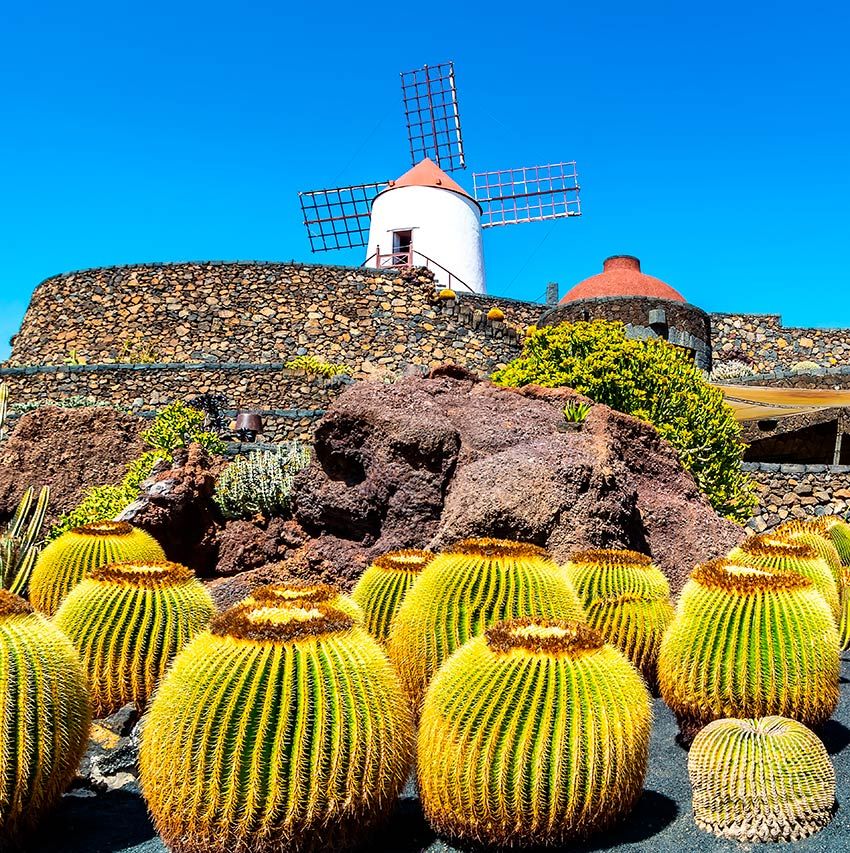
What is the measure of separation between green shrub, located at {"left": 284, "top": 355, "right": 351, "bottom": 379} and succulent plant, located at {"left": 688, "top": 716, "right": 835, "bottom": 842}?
13.8m

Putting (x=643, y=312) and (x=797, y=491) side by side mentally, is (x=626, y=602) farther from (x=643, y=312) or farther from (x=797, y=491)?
(x=643, y=312)

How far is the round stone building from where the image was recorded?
19812mm

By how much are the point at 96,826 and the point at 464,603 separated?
5.92 ft

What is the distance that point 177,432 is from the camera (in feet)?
41.3

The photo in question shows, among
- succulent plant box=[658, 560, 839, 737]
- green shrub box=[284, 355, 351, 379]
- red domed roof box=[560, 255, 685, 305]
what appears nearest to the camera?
succulent plant box=[658, 560, 839, 737]

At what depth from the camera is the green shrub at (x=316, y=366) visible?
677 inches

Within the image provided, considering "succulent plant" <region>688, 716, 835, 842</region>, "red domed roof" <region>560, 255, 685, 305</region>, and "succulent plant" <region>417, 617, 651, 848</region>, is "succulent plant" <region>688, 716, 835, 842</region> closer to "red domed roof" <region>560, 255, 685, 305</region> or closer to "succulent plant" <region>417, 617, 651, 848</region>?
"succulent plant" <region>417, 617, 651, 848</region>

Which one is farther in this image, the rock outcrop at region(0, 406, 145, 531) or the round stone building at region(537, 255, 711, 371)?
the round stone building at region(537, 255, 711, 371)

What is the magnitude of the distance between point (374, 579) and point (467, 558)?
862 mm

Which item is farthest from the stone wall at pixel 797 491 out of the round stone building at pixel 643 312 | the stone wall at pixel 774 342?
the stone wall at pixel 774 342

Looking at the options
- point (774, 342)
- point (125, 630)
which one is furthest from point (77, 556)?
point (774, 342)

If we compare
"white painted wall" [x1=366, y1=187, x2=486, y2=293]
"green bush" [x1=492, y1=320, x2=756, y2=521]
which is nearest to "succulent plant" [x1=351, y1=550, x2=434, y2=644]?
"green bush" [x1=492, y1=320, x2=756, y2=521]

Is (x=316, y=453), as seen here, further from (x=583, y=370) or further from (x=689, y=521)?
(x=583, y=370)

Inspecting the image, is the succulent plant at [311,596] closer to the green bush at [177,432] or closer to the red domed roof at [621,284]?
the green bush at [177,432]
